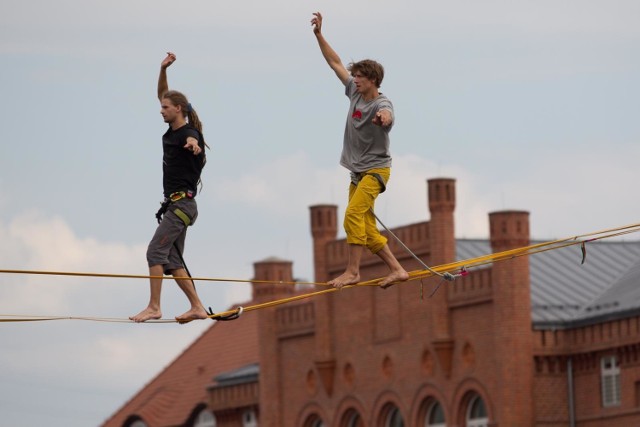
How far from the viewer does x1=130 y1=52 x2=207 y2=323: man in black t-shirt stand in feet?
69.8

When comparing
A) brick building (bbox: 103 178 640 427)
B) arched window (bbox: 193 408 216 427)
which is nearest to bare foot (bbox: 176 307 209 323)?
brick building (bbox: 103 178 640 427)

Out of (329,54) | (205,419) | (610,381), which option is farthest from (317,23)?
(205,419)

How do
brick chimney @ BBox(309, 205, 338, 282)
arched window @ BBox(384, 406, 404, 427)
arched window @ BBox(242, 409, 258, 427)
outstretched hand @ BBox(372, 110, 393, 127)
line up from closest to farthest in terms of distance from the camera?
1. outstretched hand @ BBox(372, 110, 393, 127)
2. arched window @ BBox(384, 406, 404, 427)
3. brick chimney @ BBox(309, 205, 338, 282)
4. arched window @ BBox(242, 409, 258, 427)

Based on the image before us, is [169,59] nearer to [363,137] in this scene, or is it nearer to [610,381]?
[363,137]

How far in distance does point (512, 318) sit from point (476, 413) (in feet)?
10.6

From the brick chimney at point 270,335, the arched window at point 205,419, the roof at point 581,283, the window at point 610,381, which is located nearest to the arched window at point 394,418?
the roof at point 581,283

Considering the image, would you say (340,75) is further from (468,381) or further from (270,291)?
(270,291)

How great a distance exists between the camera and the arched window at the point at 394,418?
2606 inches

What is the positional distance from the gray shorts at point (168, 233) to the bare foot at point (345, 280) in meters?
1.55

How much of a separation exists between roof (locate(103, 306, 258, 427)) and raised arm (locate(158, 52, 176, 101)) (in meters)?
56.0

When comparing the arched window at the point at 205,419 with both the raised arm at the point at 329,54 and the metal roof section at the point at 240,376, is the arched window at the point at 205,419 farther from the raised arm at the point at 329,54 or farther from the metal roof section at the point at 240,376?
the raised arm at the point at 329,54

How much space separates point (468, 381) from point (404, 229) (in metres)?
5.55

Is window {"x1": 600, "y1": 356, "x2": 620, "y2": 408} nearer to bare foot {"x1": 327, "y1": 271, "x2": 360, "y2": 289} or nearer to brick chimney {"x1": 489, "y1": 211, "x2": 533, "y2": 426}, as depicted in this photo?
brick chimney {"x1": 489, "y1": 211, "x2": 533, "y2": 426}

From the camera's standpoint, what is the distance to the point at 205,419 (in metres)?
78.1
